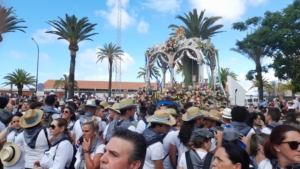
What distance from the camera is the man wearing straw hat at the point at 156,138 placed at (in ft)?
13.0

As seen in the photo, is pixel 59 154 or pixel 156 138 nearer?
pixel 59 154

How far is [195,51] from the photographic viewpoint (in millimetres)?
20016

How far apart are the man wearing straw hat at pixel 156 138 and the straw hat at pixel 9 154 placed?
204cm

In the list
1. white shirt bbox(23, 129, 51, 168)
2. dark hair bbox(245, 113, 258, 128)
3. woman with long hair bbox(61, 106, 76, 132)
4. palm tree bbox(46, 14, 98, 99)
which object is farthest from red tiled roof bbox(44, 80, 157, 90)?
white shirt bbox(23, 129, 51, 168)

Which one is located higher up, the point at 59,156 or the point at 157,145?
the point at 157,145

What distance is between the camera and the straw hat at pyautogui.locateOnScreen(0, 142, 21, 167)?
4.36m

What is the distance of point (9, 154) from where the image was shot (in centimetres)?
436

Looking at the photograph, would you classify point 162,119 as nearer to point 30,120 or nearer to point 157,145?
point 157,145

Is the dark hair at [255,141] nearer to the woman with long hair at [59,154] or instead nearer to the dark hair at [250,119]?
the dark hair at [250,119]

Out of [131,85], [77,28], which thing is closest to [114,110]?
[77,28]

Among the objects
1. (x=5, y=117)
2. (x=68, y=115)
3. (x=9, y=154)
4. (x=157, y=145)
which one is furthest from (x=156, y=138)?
(x=5, y=117)

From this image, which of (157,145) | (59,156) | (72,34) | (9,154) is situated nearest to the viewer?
(59,156)

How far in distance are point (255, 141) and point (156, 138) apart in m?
1.39

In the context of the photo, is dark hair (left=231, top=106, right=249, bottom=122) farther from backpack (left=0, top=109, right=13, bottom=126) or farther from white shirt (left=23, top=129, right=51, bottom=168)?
backpack (left=0, top=109, right=13, bottom=126)
